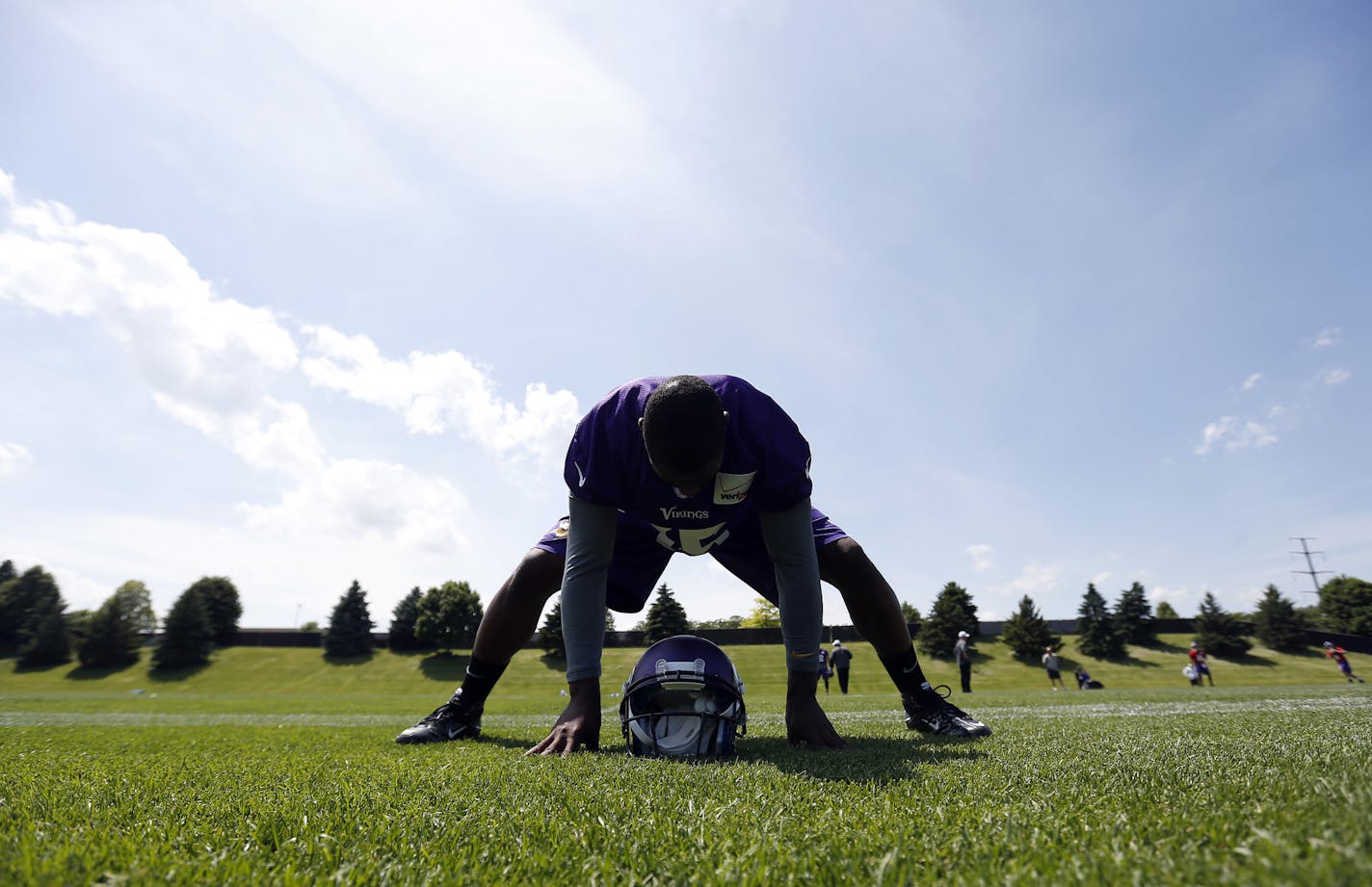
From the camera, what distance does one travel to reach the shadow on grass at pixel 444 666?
149ft

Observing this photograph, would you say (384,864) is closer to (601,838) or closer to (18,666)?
(601,838)

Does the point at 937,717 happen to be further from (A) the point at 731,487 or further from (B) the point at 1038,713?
(B) the point at 1038,713

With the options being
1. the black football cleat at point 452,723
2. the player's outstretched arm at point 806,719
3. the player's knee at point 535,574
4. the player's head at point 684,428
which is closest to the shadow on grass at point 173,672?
the black football cleat at point 452,723

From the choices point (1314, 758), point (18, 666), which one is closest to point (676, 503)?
point (1314, 758)

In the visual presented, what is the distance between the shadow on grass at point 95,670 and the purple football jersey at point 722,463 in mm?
64468

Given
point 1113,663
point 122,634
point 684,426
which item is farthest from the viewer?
point 122,634

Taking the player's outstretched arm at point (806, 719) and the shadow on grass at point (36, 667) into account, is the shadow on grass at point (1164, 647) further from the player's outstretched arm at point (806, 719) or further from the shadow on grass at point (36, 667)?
the shadow on grass at point (36, 667)

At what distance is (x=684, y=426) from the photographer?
297 centimetres

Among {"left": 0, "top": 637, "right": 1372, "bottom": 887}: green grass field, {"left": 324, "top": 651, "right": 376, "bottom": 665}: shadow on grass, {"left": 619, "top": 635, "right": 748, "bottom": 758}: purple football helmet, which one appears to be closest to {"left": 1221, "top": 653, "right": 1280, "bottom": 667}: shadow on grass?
{"left": 0, "top": 637, "right": 1372, "bottom": 887}: green grass field

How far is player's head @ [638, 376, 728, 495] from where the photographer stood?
298 centimetres

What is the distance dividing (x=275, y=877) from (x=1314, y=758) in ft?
11.1

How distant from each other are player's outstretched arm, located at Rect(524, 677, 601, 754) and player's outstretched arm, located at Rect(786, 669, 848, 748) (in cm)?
117

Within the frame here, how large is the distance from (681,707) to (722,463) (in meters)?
1.44

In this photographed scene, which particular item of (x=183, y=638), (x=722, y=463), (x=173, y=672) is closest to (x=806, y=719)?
(x=722, y=463)
